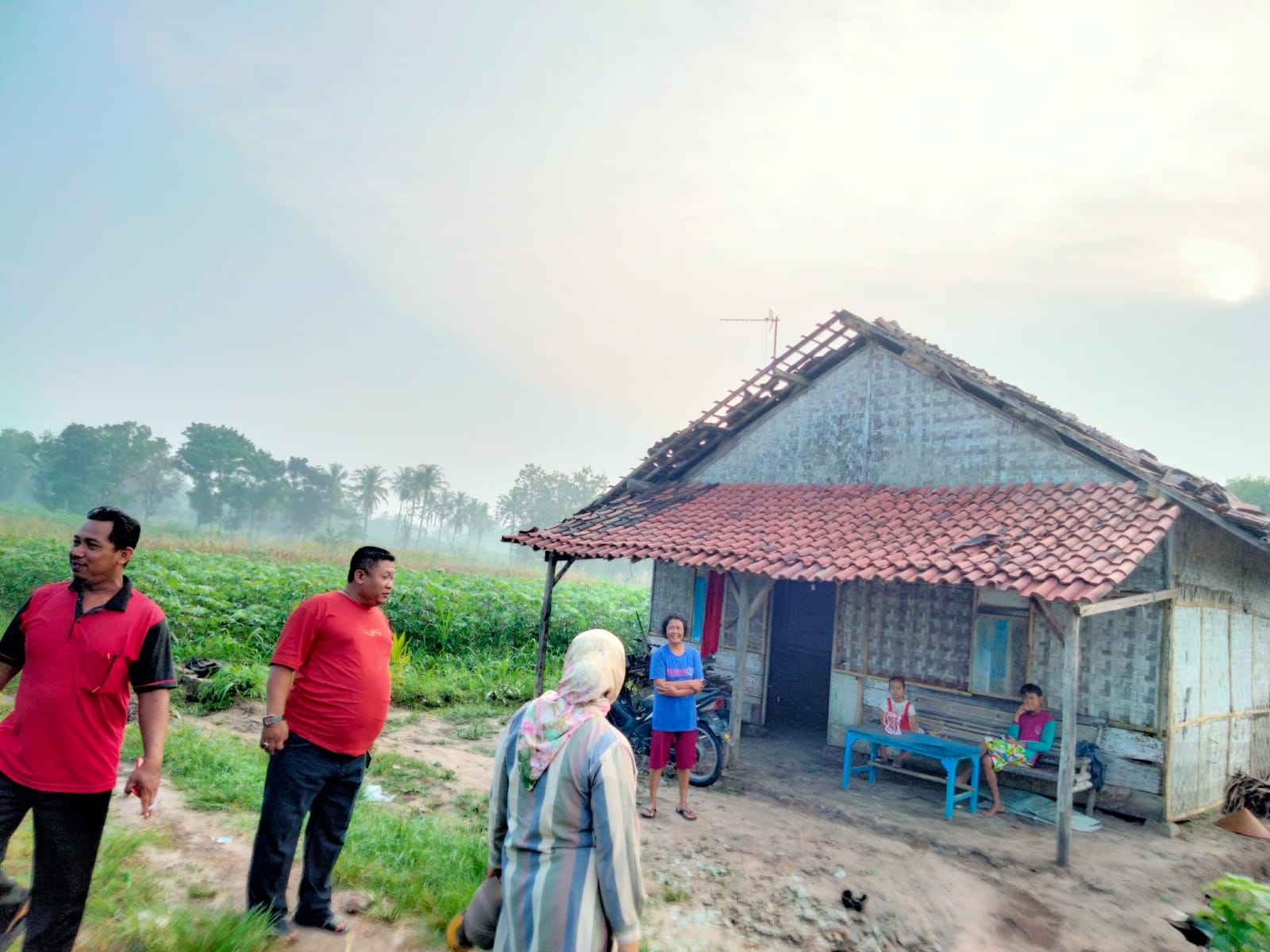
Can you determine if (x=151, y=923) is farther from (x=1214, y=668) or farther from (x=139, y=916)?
(x=1214, y=668)

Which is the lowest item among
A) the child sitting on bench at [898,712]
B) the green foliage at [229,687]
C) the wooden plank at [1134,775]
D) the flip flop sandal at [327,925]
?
→ the green foliage at [229,687]

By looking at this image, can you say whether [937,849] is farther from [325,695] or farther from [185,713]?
[185,713]

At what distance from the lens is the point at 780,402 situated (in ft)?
37.9

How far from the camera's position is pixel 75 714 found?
297cm

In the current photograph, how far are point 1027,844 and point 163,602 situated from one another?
1362 centimetres

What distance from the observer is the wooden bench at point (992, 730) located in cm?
764

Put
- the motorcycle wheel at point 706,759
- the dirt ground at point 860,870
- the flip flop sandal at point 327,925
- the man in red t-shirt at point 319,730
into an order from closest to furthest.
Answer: the man in red t-shirt at point 319,730 < the flip flop sandal at point 327,925 < the dirt ground at point 860,870 < the motorcycle wheel at point 706,759

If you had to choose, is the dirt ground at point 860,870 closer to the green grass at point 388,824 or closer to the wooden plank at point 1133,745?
the green grass at point 388,824

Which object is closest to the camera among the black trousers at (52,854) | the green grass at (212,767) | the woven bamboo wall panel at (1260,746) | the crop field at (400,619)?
the black trousers at (52,854)

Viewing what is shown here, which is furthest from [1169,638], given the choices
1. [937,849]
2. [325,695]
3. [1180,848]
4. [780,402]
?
[325,695]

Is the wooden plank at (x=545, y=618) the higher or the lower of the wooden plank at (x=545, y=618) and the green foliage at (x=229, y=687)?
the higher

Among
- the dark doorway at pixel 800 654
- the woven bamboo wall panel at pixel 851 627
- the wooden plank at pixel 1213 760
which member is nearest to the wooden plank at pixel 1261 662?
the wooden plank at pixel 1213 760

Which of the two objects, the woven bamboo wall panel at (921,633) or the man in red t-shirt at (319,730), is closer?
the man in red t-shirt at (319,730)

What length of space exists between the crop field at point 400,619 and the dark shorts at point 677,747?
519cm
